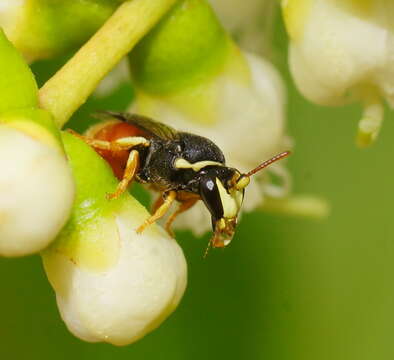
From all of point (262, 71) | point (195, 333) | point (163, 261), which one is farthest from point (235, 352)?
point (163, 261)

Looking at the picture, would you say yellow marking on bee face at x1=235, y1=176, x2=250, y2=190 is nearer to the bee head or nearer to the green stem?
the bee head

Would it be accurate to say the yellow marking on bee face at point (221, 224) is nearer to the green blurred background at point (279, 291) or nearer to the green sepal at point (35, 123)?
the green sepal at point (35, 123)

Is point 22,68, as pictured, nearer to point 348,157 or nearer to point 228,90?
point 228,90

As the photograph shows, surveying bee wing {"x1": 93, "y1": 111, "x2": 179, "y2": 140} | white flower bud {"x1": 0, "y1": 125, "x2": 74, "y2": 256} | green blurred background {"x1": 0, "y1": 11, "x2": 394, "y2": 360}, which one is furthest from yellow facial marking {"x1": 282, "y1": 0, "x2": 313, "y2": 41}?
green blurred background {"x1": 0, "y1": 11, "x2": 394, "y2": 360}

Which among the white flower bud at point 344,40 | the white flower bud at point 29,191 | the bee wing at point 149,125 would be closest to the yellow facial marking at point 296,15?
the white flower bud at point 344,40

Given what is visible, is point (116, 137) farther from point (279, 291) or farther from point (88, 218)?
point (279, 291)

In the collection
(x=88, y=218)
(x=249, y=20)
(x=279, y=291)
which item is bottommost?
(x=279, y=291)

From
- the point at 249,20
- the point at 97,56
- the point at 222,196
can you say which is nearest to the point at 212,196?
the point at 222,196
